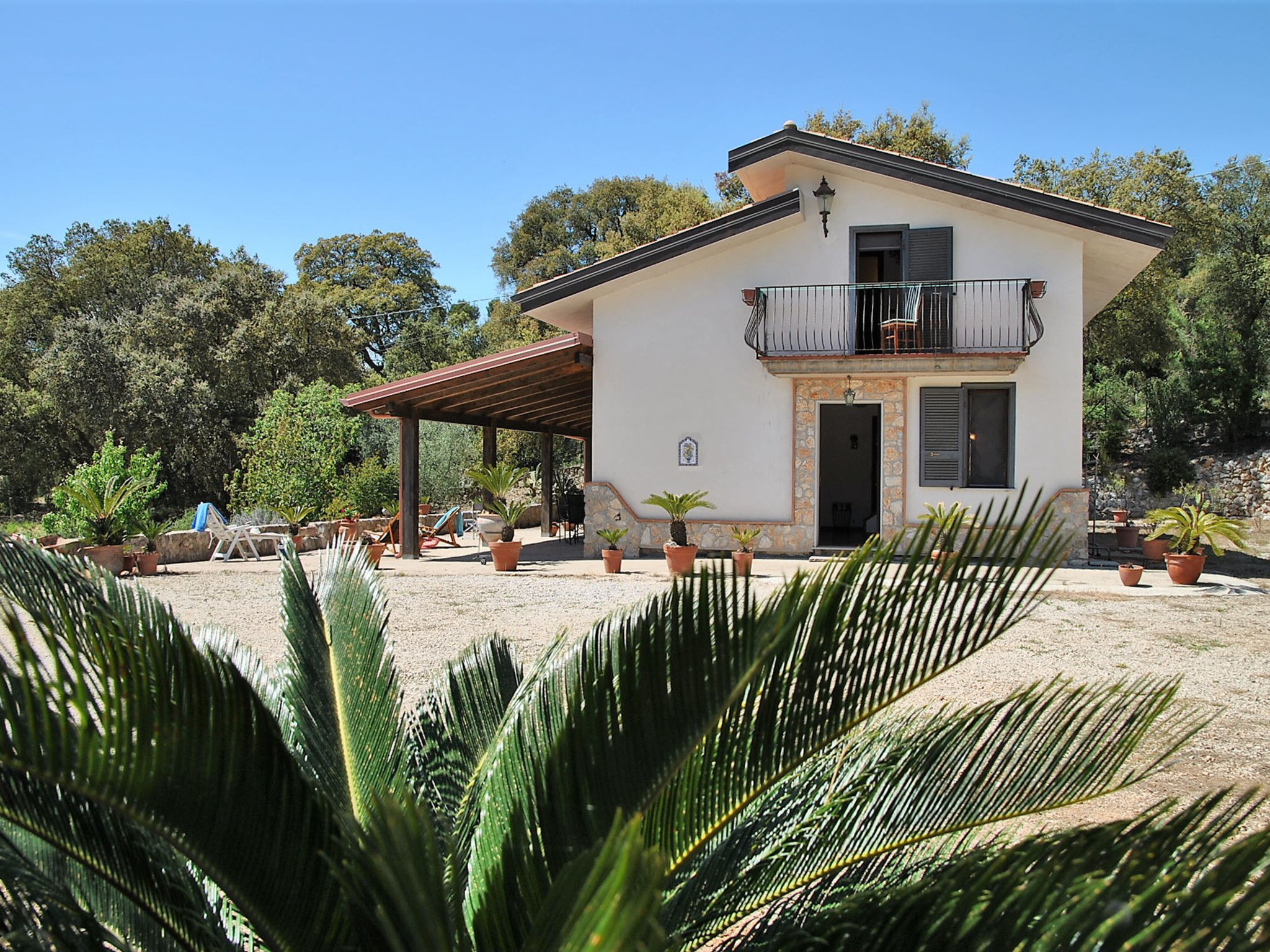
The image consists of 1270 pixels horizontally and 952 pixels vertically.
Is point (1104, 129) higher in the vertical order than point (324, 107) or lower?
higher

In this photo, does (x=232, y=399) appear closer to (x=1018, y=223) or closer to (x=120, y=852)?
(x=1018, y=223)

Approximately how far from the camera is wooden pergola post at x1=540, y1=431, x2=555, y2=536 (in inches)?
747

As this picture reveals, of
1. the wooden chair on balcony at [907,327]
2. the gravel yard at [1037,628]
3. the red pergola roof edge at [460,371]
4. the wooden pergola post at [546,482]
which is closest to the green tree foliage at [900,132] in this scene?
the wooden pergola post at [546,482]

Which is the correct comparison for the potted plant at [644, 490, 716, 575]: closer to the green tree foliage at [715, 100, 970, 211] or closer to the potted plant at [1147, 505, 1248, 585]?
the potted plant at [1147, 505, 1248, 585]

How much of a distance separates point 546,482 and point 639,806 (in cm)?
1770

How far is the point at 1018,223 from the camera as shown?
12781mm

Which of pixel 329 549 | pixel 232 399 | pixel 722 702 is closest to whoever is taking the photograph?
pixel 722 702

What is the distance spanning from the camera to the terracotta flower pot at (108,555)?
37.1 feet

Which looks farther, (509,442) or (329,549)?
(509,442)

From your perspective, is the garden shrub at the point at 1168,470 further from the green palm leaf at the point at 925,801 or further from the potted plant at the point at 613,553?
the green palm leaf at the point at 925,801

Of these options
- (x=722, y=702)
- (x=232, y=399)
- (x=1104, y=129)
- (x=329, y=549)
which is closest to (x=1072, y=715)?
(x=722, y=702)

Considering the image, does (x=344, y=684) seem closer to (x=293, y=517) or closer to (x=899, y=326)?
(x=899, y=326)

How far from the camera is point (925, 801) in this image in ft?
6.59

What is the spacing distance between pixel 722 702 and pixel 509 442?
25.0m
